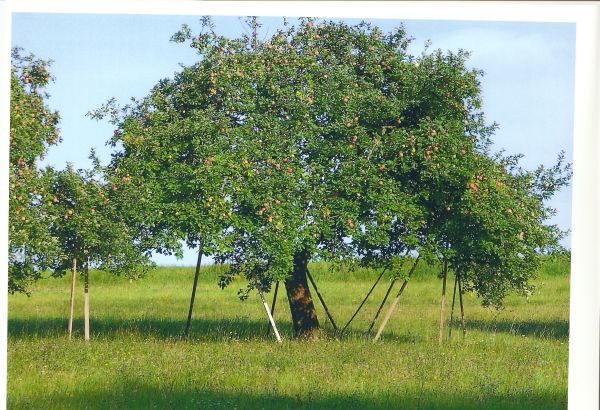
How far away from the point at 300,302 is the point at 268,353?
1.44 meters

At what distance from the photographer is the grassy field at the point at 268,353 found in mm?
7863

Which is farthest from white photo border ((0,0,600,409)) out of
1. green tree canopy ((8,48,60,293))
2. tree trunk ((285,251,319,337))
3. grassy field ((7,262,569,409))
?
tree trunk ((285,251,319,337))

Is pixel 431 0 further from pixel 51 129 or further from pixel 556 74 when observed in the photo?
pixel 51 129

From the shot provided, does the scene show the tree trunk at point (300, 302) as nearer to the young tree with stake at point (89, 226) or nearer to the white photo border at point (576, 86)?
the young tree with stake at point (89, 226)

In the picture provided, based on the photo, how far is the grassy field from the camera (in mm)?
7863

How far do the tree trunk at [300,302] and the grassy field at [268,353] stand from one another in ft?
0.73

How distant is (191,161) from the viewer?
9562 mm

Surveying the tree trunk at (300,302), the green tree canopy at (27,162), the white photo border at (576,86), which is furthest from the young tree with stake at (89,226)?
the white photo border at (576,86)

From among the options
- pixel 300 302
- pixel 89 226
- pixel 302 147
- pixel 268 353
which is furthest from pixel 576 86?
pixel 89 226

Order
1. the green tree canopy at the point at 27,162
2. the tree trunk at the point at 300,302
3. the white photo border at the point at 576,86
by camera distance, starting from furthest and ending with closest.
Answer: the tree trunk at the point at 300,302
the green tree canopy at the point at 27,162
the white photo border at the point at 576,86

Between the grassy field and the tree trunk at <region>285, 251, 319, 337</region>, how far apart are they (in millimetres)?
223

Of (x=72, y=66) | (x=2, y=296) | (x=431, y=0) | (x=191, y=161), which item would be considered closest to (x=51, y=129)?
(x=72, y=66)

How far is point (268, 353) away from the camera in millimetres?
9180

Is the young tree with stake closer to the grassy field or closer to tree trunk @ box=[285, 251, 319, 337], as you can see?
the grassy field
